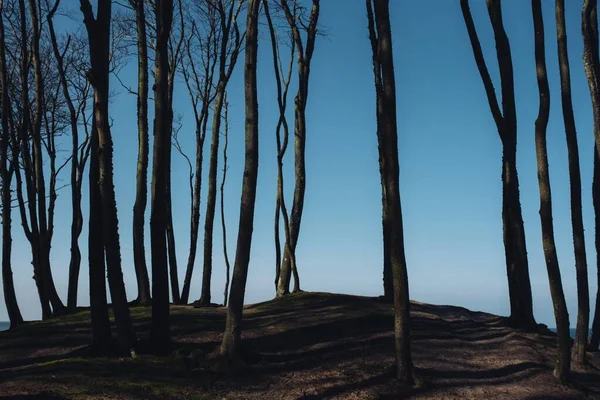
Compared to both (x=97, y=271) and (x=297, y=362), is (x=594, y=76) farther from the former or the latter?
(x=97, y=271)

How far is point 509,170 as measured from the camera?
1706cm

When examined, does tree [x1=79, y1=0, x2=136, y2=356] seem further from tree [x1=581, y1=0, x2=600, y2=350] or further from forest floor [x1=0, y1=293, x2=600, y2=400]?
tree [x1=581, y1=0, x2=600, y2=350]

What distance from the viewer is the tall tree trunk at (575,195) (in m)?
14.1

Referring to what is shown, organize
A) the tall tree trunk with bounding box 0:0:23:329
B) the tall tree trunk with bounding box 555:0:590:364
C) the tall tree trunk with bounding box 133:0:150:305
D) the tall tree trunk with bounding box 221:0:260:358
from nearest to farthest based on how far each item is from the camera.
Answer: the tall tree trunk with bounding box 221:0:260:358
the tall tree trunk with bounding box 555:0:590:364
the tall tree trunk with bounding box 133:0:150:305
the tall tree trunk with bounding box 0:0:23:329

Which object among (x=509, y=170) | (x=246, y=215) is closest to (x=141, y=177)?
(x=246, y=215)

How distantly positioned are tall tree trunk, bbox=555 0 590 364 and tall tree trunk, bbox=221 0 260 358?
7387 millimetres

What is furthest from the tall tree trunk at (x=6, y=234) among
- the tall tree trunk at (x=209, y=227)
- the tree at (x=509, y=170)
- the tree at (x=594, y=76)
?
the tree at (x=594, y=76)

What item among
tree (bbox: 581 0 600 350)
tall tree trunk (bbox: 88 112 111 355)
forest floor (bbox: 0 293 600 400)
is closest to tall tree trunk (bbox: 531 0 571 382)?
forest floor (bbox: 0 293 600 400)

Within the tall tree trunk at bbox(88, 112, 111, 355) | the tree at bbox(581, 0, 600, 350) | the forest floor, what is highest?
the tree at bbox(581, 0, 600, 350)

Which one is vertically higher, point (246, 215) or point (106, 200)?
point (106, 200)

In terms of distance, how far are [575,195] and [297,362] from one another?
7550 mm

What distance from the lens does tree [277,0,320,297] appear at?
19578 mm

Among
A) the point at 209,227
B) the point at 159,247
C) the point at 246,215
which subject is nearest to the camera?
the point at 159,247

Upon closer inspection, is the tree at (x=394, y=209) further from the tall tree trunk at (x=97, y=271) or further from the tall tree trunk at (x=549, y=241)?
the tall tree trunk at (x=97, y=271)
